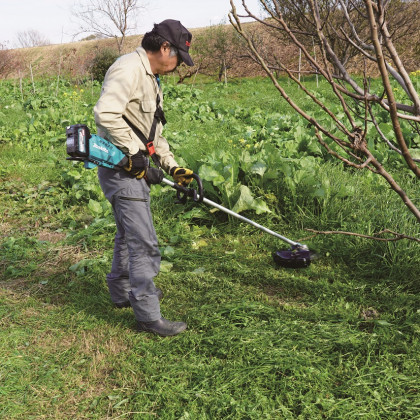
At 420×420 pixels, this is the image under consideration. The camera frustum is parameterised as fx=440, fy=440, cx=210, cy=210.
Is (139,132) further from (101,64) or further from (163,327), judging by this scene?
(101,64)

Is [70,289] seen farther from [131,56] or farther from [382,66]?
[382,66]

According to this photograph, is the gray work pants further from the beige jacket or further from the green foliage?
the green foliage

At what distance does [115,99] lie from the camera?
2721mm

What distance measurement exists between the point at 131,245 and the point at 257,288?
124 centimetres

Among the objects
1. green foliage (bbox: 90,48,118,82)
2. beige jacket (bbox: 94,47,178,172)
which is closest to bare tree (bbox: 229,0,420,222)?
beige jacket (bbox: 94,47,178,172)

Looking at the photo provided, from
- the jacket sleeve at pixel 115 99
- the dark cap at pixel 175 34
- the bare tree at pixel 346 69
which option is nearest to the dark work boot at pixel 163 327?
the jacket sleeve at pixel 115 99

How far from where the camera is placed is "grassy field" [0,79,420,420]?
8.31ft

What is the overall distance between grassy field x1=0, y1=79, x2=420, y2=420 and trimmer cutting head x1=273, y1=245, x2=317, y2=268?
0.32 feet

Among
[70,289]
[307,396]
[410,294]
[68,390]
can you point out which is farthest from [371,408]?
[70,289]

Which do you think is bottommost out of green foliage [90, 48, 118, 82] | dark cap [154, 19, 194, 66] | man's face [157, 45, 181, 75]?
man's face [157, 45, 181, 75]

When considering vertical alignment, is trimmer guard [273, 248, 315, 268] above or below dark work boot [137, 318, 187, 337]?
above

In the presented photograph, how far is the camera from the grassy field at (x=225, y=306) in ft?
8.31

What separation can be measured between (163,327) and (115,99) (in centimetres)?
158

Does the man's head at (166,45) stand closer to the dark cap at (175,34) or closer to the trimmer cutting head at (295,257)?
the dark cap at (175,34)
